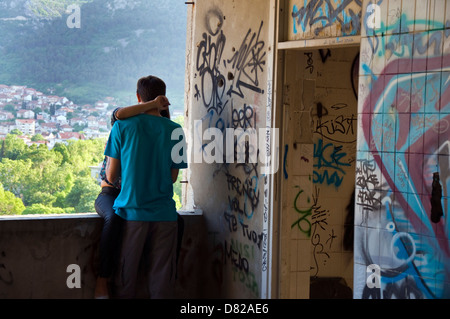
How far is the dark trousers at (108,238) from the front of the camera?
15.2 ft

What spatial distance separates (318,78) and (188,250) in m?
2.09

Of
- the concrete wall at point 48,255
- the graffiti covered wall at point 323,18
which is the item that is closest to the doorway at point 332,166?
the graffiti covered wall at point 323,18

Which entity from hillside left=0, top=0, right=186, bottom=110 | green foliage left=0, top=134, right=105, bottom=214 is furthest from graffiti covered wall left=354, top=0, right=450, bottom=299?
green foliage left=0, top=134, right=105, bottom=214

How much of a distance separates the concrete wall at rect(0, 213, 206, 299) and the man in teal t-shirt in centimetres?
37

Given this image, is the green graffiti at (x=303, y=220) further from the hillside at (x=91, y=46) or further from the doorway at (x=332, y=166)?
the hillside at (x=91, y=46)

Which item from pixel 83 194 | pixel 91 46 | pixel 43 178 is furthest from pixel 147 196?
pixel 91 46

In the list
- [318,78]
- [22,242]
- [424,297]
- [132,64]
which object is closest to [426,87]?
[424,297]

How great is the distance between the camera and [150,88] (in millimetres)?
4742

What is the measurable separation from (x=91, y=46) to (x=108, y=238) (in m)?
3.84

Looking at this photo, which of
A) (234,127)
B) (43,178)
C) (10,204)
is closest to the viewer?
(234,127)

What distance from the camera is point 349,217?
641 cm

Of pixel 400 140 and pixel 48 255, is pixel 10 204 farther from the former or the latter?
pixel 400 140

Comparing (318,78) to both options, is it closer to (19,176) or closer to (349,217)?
(349,217)

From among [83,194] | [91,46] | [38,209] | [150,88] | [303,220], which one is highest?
[91,46]
